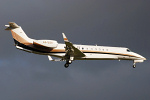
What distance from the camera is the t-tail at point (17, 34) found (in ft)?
153

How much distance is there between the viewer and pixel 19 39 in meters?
46.9

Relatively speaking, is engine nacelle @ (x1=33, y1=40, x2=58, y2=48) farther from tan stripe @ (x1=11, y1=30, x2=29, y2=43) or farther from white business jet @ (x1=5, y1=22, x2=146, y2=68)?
tan stripe @ (x1=11, y1=30, x2=29, y2=43)

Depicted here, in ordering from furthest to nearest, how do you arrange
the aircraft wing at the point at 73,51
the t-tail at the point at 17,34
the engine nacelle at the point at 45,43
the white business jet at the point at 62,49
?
the t-tail at the point at 17,34 < the white business jet at the point at 62,49 < the engine nacelle at the point at 45,43 < the aircraft wing at the point at 73,51

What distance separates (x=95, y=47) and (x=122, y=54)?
4785mm

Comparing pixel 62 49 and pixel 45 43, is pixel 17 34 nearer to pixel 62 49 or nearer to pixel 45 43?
pixel 45 43

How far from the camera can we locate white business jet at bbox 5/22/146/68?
46.6m

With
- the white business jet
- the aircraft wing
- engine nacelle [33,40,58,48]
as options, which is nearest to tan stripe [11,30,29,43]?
the white business jet

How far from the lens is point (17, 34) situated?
155 ft

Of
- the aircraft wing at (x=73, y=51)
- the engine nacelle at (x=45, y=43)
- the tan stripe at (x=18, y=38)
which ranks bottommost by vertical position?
the aircraft wing at (x=73, y=51)

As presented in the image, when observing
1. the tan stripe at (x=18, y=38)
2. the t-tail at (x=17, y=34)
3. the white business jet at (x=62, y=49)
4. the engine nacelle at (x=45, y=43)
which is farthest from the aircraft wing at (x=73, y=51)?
the tan stripe at (x=18, y=38)

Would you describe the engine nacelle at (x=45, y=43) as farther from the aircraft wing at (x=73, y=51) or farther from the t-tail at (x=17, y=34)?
the aircraft wing at (x=73, y=51)

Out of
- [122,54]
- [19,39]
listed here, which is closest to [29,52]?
[19,39]

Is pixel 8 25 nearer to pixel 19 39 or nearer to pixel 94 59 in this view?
pixel 19 39

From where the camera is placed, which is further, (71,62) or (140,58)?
(140,58)
